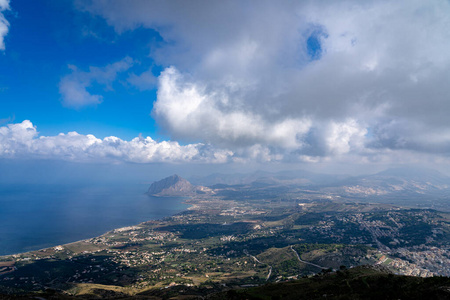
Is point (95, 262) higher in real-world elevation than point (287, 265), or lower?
lower

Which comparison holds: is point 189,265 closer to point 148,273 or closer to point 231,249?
point 148,273

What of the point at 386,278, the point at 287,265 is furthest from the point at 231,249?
the point at 386,278

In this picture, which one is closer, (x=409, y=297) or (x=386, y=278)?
(x=409, y=297)

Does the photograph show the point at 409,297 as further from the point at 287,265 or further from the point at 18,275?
the point at 18,275

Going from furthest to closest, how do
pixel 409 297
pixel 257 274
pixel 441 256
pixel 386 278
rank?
pixel 441 256 < pixel 257 274 < pixel 386 278 < pixel 409 297

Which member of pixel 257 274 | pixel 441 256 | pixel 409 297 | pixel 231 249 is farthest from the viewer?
pixel 231 249

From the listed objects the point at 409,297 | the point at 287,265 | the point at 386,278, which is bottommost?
the point at 287,265

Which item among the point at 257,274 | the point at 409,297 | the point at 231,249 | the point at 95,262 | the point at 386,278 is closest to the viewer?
the point at 409,297

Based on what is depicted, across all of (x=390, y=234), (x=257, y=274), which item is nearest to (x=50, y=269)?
(x=257, y=274)

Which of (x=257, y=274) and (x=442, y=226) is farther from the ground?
(x=442, y=226)
